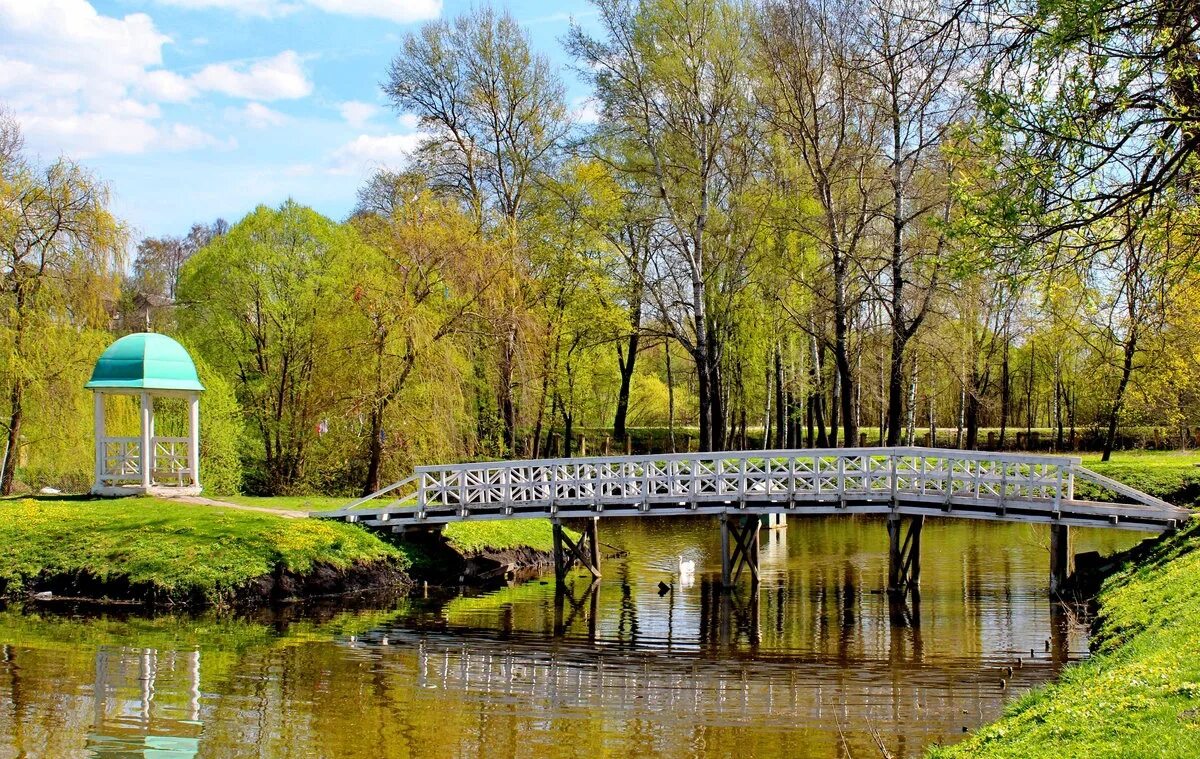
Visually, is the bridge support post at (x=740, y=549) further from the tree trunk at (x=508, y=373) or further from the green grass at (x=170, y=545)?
the tree trunk at (x=508, y=373)

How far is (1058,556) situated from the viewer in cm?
2291

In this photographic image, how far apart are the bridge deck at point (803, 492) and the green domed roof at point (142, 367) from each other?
5.94 meters

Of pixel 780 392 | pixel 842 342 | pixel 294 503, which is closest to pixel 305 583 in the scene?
pixel 294 503

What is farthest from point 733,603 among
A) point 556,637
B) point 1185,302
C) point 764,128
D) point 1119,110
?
point 764,128

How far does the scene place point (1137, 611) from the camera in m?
15.3

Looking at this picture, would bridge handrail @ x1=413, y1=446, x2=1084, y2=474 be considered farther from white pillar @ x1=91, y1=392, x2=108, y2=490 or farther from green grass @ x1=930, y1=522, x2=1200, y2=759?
white pillar @ x1=91, y1=392, x2=108, y2=490

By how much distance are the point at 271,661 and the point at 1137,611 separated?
1264cm

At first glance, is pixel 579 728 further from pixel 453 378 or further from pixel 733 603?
pixel 453 378

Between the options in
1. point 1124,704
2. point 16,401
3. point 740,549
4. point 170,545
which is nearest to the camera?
point 1124,704

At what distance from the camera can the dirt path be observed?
89.4 feet

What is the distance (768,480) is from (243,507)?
1328cm

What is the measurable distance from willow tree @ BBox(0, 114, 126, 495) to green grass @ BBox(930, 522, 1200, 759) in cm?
2786

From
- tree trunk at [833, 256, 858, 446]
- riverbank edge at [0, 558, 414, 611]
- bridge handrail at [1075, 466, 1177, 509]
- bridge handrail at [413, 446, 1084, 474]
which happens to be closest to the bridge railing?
bridge handrail at [413, 446, 1084, 474]

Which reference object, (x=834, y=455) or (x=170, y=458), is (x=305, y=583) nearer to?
(x=170, y=458)
